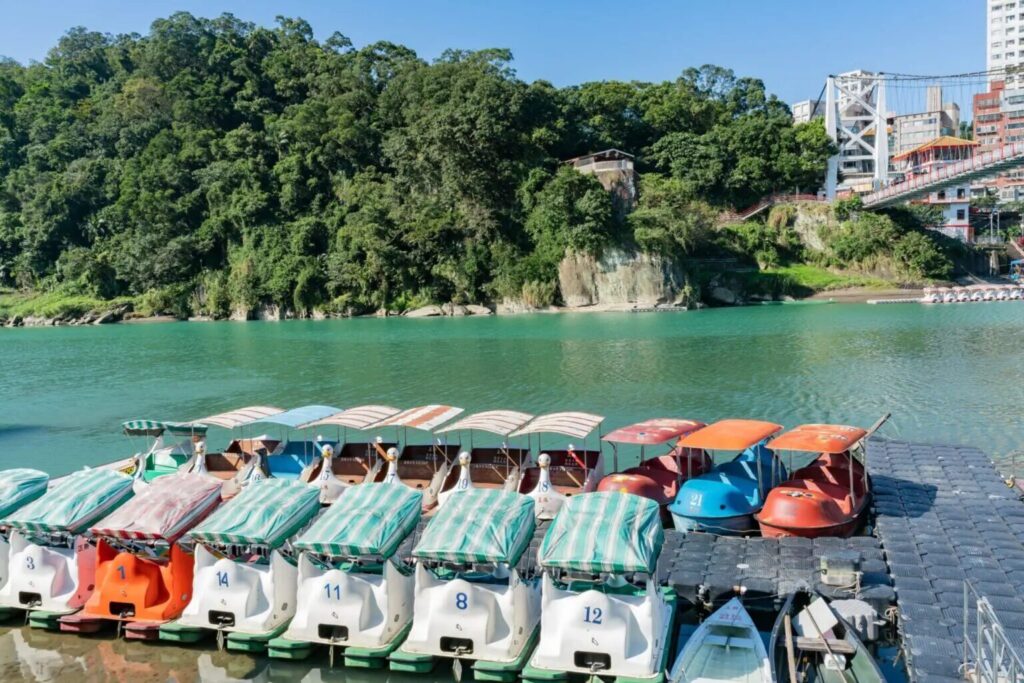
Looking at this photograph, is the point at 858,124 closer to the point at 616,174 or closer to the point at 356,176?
the point at 616,174

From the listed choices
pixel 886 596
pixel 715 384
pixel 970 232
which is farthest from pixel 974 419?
pixel 970 232

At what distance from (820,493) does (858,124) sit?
98.7 metres

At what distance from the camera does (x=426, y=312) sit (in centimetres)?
7006

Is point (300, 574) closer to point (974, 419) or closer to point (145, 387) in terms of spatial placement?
point (974, 419)

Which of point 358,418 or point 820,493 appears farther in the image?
point 358,418

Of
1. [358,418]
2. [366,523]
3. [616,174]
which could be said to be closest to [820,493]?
[366,523]

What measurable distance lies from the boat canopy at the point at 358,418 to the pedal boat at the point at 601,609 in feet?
27.6

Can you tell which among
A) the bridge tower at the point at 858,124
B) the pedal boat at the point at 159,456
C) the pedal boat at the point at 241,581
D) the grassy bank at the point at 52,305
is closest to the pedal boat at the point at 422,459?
the pedal boat at the point at 159,456

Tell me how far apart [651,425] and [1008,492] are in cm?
653

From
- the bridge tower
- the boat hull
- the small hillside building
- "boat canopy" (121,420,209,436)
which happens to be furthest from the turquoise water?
the bridge tower

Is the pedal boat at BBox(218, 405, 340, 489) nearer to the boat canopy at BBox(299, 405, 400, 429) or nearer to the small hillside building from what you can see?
the boat canopy at BBox(299, 405, 400, 429)

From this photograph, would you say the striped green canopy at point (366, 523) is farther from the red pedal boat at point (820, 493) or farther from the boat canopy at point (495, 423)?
the red pedal boat at point (820, 493)

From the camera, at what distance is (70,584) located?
10.8 m

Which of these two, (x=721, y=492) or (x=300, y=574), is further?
(x=721, y=492)
